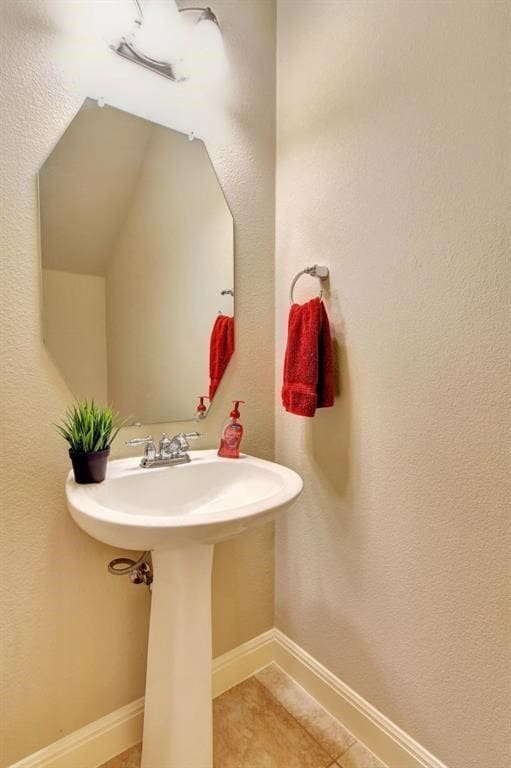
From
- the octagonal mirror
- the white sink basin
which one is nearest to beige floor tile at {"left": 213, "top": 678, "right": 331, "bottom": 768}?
the white sink basin

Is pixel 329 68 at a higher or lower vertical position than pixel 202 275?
higher

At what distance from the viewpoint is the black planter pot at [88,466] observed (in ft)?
3.04

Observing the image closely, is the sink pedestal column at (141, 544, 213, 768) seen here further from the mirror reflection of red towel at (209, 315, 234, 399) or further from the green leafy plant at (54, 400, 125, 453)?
the mirror reflection of red towel at (209, 315, 234, 399)

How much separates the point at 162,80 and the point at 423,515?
1.45m

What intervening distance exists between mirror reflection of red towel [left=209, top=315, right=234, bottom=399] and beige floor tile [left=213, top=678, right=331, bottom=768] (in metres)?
1.06

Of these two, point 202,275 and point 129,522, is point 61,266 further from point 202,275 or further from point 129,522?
point 129,522

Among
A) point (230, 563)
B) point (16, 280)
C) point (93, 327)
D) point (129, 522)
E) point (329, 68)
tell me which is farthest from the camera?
point (230, 563)

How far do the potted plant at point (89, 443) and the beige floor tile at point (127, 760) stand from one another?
2.87ft

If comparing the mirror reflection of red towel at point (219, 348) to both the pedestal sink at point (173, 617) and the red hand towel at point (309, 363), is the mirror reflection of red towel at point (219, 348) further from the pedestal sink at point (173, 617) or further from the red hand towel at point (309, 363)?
the pedestal sink at point (173, 617)

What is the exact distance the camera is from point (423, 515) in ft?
3.25

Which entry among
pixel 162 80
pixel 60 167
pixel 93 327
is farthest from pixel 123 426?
pixel 162 80

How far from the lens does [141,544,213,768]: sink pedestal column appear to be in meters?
0.95

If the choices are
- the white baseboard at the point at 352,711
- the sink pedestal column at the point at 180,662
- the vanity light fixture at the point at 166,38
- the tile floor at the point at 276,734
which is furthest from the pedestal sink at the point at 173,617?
the vanity light fixture at the point at 166,38

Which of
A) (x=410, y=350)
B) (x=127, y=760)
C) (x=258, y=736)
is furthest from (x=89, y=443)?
(x=258, y=736)
